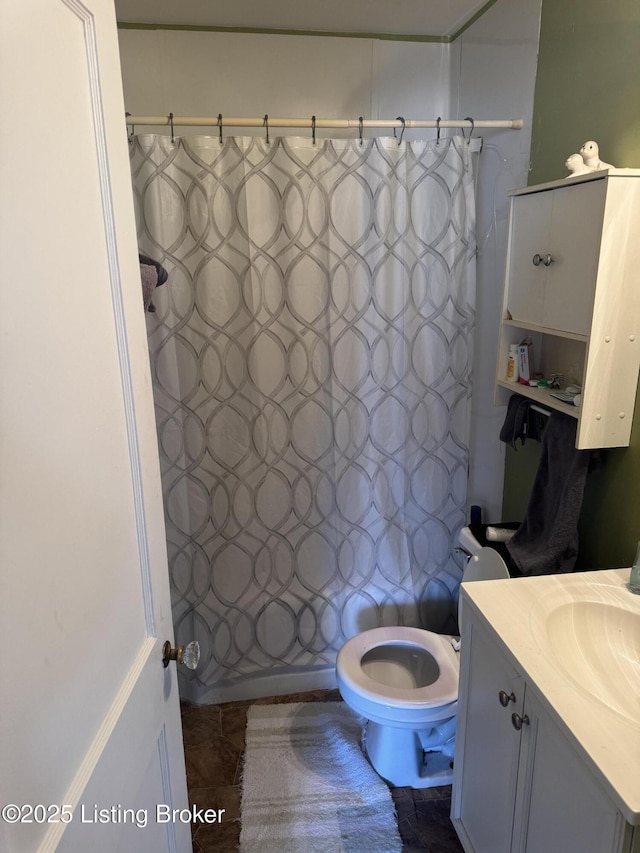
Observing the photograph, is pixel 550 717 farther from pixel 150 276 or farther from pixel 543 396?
pixel 150 276

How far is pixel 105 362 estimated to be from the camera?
2.71 feet

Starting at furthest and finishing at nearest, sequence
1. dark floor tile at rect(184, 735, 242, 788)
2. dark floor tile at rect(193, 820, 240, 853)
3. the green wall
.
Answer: dark floor tile at rect(184, 735, 242, 788)
dark floor tile at rect(193, 820, 240, 853)
the green wall

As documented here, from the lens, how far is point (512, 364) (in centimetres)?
169

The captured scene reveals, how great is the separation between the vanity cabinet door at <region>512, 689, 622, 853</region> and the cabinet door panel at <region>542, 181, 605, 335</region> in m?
Result: 0.83

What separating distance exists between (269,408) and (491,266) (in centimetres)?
89

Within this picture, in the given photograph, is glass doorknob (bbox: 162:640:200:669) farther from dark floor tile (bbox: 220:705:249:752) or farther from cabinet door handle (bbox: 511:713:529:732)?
dark floor tile (bbox: 220:705:249:752)

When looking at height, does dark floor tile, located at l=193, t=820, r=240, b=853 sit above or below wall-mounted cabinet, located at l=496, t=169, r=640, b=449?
below

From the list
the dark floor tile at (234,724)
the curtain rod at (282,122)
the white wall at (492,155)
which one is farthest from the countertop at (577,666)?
the curtain rod at (282,122)

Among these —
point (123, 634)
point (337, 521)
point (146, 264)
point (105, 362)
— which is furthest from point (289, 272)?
point (123, 634)

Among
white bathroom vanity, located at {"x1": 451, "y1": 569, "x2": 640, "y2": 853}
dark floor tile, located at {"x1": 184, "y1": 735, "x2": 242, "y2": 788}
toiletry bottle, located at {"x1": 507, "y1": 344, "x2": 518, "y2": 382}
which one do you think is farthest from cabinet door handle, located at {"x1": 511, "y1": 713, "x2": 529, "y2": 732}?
dark floor tile, located at {"x1": 184, "y1": 735, "x2": 242, "y2": 788}

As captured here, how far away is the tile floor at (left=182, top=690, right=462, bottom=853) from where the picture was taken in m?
1.70

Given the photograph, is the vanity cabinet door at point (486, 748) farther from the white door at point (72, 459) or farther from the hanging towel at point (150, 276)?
the hanging towel at point (150, 276)

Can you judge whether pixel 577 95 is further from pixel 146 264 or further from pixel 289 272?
pixel 146 264

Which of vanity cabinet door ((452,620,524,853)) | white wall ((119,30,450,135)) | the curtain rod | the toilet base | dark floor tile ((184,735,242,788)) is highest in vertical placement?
white wall ((119,30,450,135))
